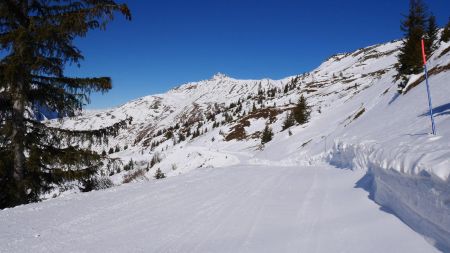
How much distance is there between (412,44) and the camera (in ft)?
133

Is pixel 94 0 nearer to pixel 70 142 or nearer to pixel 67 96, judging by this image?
pixel 67 96

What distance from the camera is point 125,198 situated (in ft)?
28.5

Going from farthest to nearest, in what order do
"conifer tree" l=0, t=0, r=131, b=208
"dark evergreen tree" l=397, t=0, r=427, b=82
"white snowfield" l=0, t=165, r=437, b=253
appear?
"dark evergreen tree" l=397, t=0, r=427, b=82 < "conifer tree" l=0, t=0, r=131, b=208 < "white snowfield" l=0, t=165, r=437, b=253

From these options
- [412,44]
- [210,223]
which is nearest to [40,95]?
[210,223]

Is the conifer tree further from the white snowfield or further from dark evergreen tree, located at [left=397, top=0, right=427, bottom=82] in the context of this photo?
dark evergreen tree, located at [left=397, top=0, right=427, bottom=82]

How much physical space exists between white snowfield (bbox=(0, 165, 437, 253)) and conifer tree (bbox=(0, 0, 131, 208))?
2307 mm

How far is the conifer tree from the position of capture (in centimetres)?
959

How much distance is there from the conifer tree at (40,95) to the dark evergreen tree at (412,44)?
111 feet

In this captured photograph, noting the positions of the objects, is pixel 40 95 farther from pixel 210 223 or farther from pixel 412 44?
pixel 412 44

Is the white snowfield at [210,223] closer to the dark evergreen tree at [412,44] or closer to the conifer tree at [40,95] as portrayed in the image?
the conifer tree at [40,95]

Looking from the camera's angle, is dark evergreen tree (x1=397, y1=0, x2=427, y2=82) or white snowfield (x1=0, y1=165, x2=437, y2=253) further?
dark evergreen tree (x1=397, y1=0, x2=427, y2=82)

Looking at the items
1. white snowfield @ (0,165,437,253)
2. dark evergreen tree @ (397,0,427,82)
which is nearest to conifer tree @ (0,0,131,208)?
white snowfield @ (0,165,437,253)

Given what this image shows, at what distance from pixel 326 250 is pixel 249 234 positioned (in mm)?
1439

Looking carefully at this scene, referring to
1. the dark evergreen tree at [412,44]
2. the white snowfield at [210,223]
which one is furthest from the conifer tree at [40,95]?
the dark evergreen tree at [412,44]
